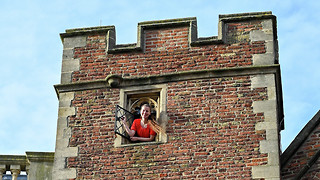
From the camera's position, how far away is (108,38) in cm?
1588

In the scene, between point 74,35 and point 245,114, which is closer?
point 245,114

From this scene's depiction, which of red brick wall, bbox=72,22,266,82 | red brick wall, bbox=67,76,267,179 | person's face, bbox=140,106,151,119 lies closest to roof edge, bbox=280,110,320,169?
red brick wall, bbox=67,76,267,179

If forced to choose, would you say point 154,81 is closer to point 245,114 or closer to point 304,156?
point 245,114

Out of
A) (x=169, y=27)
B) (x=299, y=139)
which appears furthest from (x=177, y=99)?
(x=299, y=139)

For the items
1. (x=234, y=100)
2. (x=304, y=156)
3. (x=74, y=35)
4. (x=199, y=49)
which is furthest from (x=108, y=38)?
(x=304, y=156)

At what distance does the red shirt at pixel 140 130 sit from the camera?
14.8 m

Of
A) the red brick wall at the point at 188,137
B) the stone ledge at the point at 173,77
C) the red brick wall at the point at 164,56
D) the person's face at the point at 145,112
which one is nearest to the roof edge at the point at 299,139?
the red brick wall at the point at 188,137

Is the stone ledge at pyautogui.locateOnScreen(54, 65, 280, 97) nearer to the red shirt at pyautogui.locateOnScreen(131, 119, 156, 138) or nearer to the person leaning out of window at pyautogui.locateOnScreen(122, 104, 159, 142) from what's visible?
the person leaning out of window at pyautogui.locateOnScreen(122, 104, 159, 142)

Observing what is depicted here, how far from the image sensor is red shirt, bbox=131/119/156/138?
14.8 m

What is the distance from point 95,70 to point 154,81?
1085mm

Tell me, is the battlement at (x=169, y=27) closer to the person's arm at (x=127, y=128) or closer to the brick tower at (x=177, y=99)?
the brick tower at (x=177, y=99)

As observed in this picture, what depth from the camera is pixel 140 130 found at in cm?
1490

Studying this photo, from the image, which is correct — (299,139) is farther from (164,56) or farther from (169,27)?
(169,27)

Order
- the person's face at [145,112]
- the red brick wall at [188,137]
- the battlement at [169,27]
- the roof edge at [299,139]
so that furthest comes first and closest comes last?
1. the battlement at [169,27]
2. the person's face at [145,112]
3. the roof edge at [299,139]
4. the red brick wall at [188,137]
